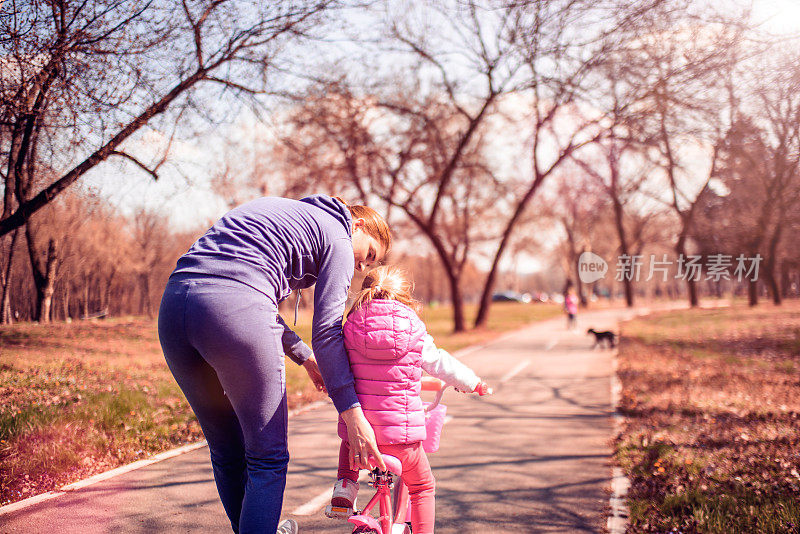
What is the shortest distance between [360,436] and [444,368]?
1.81 feet

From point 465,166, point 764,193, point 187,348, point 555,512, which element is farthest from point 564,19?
point 465,166

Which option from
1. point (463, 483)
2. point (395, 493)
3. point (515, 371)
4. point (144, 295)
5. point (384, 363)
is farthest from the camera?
point (515, 371)

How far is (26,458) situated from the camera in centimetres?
412

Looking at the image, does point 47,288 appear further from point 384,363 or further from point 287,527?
point 384,363

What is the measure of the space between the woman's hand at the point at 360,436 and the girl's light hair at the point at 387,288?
1.44 ft

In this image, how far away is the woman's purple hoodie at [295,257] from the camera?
2066 mm

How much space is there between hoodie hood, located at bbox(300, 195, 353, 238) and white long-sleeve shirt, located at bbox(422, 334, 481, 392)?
2.05 feet

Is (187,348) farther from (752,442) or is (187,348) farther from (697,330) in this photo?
(697,330)

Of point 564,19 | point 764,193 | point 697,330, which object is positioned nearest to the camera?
point 564,19

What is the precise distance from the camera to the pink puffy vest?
236cm

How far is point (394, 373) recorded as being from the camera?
7.86 ft

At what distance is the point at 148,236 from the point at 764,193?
8.66 m

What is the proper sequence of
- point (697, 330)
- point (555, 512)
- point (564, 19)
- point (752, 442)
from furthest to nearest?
point (697, 330) → point (564, 19) → point (752, 442) → point (555, 512)

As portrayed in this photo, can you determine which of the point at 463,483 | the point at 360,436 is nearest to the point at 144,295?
the point at 463,483
